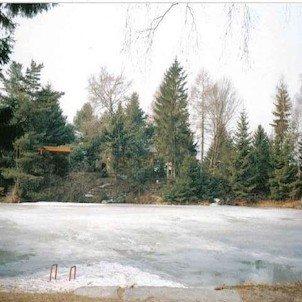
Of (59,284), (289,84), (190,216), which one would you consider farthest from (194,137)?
(59,284)

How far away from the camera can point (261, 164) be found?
3.81 meters

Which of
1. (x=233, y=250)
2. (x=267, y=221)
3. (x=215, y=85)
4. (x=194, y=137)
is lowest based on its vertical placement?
(x=233, y=250)

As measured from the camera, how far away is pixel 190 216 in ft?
12.1

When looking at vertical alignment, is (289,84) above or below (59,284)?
above

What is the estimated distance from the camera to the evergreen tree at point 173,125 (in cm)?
367

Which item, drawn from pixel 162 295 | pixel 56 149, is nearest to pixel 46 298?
pixel 162 295

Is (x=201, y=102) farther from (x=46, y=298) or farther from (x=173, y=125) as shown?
(x=46, y=298)

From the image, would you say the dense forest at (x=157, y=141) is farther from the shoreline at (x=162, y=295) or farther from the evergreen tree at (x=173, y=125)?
the shoreline at (x=162, y=295)

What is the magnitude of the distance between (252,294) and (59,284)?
1681mm

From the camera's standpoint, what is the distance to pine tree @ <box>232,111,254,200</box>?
3734 mm

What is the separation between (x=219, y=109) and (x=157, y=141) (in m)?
0.75

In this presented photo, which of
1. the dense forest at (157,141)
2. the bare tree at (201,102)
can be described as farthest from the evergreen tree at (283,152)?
the bare tree at (201,102)

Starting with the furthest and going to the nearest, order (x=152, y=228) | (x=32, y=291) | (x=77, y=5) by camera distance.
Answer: (x=152, y=228) → (x=77, y=5) → (x=32, y=291)

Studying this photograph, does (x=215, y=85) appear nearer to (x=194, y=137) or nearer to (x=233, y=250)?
(x=194, y=137)
